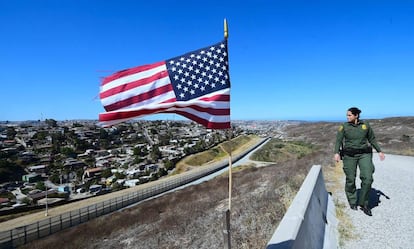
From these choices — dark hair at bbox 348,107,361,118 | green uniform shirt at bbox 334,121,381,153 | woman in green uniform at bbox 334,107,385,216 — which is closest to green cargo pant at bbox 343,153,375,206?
woman in green uniform at bbox 334,107,385,216

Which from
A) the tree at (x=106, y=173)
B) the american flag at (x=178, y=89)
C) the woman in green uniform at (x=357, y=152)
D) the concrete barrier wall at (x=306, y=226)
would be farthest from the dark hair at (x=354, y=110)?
the tree at (x=106, y=173)

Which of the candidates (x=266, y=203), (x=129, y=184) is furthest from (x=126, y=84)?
(x=129, y=184)

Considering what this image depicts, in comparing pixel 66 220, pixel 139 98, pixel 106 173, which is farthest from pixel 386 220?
pixel 106 173

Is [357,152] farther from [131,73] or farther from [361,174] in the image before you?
[131,73]

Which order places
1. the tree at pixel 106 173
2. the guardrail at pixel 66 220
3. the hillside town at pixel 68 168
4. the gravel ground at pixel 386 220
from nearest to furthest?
the gravel ground at pixel 386 220 → the guardrail at pixel 66 220 → the hillside town at pixel 68 168 → the tree at pixel 106 173

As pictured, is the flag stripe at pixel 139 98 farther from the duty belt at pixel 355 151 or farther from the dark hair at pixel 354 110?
the duty belt at pixel 355 151
